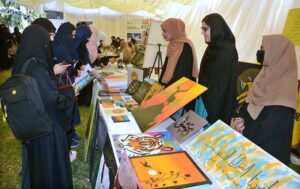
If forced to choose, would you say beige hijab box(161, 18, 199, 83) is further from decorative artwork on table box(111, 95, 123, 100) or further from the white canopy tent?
the white canopy tent

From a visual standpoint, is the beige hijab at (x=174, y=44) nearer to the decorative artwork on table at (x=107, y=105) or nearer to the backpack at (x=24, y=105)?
the decorative artwork on table at (x=107, y=105)

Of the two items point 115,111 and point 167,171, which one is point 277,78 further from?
point 115,111

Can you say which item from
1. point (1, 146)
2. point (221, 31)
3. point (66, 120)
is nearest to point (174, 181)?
point (66, 120)

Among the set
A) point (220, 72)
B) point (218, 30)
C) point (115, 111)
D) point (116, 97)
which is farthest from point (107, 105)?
point (218, 30)

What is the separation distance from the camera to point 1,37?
7.74 m

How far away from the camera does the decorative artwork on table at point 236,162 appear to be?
0.84 meters

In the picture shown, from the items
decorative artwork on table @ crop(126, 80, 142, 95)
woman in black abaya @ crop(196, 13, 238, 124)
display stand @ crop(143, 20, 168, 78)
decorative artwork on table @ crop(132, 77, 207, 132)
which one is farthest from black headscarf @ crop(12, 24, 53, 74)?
display stand @ crop(143, 20, 168, 78)

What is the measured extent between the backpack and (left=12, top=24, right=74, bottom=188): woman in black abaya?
0.19 ft

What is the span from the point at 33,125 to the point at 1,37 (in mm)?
7908

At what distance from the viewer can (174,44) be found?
2271 millimetres

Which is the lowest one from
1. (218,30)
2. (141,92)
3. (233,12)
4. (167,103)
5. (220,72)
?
(141,92)

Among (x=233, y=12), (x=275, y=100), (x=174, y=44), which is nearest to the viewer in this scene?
(x=275, y=100)

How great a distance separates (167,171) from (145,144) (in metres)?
0.29

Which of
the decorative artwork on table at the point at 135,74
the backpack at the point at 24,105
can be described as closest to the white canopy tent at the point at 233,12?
the decorative artwork on table at the point at 135,74
